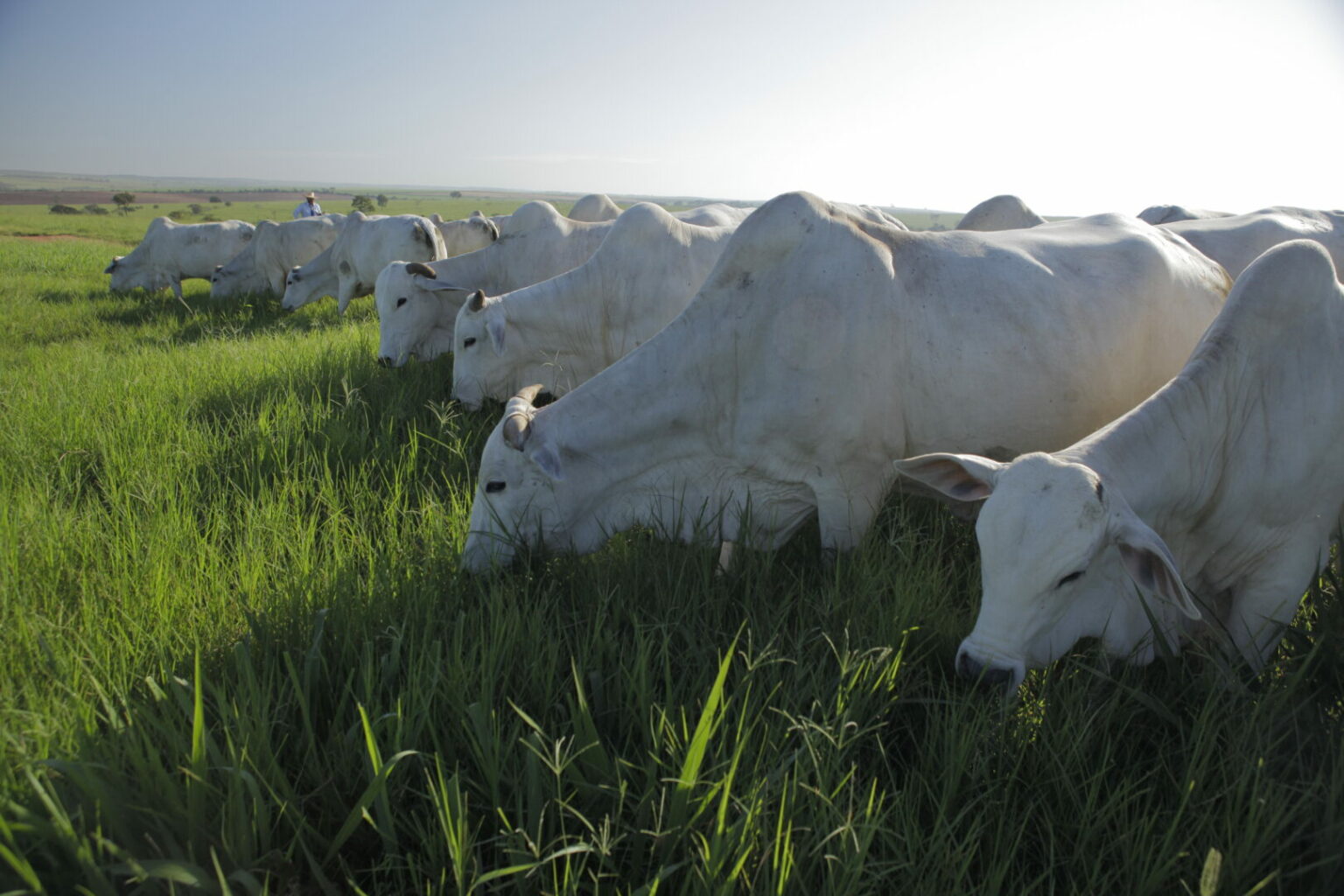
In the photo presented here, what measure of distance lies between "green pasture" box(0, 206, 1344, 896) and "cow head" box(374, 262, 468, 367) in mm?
4202

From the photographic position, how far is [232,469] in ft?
15.4

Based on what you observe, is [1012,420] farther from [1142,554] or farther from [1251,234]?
[1251,234]

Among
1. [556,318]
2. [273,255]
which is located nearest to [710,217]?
[556,318]

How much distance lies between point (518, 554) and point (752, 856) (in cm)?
186

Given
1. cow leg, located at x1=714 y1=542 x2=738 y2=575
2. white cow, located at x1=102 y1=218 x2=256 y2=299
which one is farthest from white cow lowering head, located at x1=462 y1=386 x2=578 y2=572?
white cow, located at x1=102 y1=218 x2=256 y2=299

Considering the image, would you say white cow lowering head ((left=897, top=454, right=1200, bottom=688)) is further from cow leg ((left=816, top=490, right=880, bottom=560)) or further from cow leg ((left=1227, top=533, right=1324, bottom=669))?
cow leg ((left=816, top=490, right=880, bottom=560))

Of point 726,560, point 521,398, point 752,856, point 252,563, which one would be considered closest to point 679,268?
point 521,398

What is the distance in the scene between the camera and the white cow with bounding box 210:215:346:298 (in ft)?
48.9

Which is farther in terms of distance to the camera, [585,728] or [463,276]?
[463,276]

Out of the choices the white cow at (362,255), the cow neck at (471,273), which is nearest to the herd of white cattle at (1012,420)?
the cow neck at (471,273)

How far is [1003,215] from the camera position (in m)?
7.05

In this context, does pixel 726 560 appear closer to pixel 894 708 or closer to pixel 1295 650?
pixel 894 708

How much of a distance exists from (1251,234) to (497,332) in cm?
507

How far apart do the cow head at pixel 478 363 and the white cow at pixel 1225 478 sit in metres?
4.09
